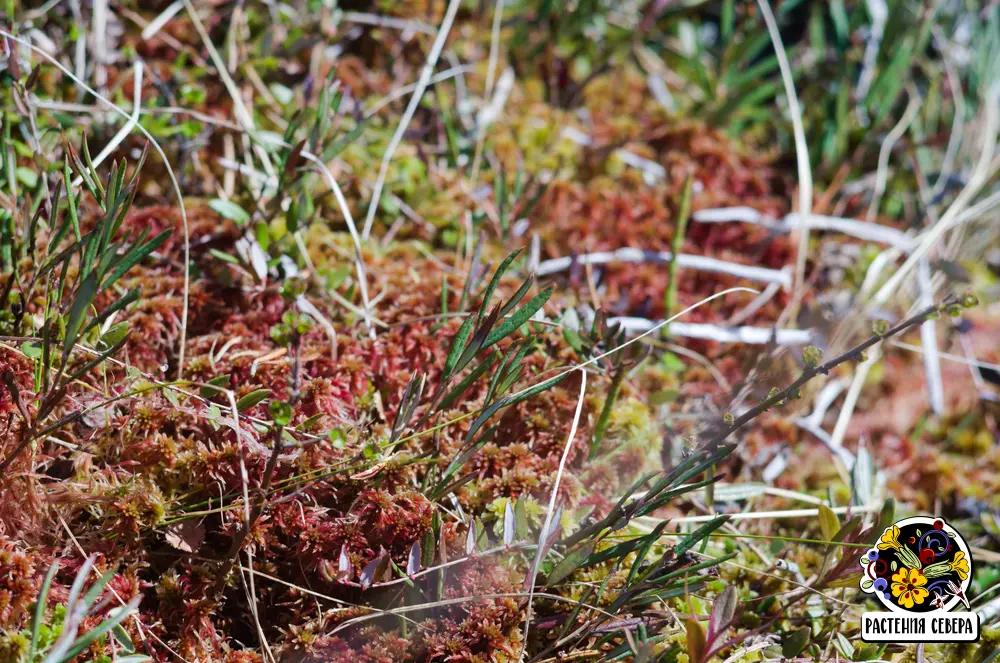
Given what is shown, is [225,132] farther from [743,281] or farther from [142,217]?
[743,281]

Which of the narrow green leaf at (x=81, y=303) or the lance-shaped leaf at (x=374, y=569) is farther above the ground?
the narrow green leaf at (x=81, y=303)

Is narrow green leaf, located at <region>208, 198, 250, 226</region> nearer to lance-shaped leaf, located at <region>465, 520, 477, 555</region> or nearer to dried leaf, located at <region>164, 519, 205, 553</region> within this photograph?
dried leaf, located at <region>164, 519, 205, 553</region>

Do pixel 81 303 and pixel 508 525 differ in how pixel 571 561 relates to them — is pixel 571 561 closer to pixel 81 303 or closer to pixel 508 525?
pixel 508 525

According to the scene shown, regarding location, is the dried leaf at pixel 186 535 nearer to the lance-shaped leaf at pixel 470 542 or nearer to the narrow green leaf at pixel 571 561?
the lance-shaped leaf at pixel 470 542

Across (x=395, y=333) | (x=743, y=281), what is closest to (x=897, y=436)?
(x=743, y=281)

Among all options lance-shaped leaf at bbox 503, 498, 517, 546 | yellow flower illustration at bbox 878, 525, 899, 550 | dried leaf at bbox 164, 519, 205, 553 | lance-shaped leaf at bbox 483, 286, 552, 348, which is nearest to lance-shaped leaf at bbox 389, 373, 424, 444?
lance-shaped leaf at bbox 483, 286, 552, 348

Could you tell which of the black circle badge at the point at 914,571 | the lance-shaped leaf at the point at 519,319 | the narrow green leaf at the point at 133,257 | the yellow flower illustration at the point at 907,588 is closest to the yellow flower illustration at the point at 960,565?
the black circle badge at the point at 914,571

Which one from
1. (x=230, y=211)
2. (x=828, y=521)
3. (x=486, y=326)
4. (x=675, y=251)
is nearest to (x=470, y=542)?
(x=486, y=326)
